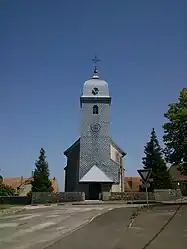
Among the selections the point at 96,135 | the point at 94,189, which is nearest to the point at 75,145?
the point at 96,135

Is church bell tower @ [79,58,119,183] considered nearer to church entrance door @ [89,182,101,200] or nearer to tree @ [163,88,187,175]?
church entrance door @ [89,182,101,200]

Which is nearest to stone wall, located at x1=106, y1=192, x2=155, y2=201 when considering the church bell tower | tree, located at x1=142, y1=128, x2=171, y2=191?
the church bell tower

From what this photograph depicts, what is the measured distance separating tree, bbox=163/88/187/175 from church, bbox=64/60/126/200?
1681cm

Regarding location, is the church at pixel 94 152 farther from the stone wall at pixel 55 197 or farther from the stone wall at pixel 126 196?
the stone wall at pixel 55 197

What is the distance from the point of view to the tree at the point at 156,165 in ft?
180

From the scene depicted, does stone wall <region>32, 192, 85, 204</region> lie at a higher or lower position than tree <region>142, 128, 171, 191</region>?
lower

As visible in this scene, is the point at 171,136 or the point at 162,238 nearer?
the point at 162,238

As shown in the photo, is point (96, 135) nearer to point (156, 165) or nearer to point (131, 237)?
point (156, 165)

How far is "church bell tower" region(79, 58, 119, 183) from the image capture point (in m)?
52.0

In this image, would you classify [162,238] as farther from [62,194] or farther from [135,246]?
[62,194]

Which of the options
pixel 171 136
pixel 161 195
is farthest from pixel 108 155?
pixel 171 136

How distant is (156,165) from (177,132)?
23271 mm

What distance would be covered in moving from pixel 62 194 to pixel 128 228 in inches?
1345

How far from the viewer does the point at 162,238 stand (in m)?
11.2
